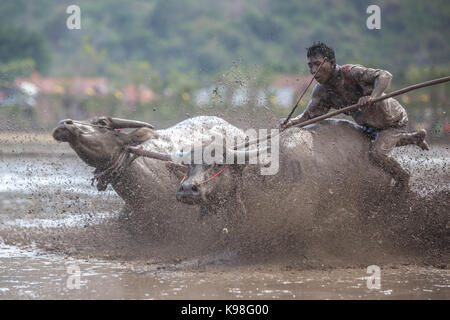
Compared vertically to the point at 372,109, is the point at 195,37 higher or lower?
higher

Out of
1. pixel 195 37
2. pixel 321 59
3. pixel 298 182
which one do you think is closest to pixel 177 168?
pixel 298 182

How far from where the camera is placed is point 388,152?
6410 millimetres

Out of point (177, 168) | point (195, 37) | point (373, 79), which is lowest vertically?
point (177, 168)

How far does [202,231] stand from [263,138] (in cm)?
110

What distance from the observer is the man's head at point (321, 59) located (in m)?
6.29

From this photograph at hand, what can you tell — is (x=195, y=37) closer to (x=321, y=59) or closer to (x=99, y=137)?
(x=99, y=137)

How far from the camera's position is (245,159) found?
5.85 metres

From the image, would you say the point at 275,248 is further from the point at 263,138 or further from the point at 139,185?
the point at 139,185

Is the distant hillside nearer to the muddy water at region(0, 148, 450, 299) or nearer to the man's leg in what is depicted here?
the man's leg

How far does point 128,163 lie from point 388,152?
248 cm

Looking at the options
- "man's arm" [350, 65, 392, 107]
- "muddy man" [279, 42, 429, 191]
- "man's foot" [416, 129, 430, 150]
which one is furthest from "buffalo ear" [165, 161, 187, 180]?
"man's foot" [416, 129, 430, 150]

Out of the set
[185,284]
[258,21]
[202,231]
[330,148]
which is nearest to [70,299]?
[185,284]

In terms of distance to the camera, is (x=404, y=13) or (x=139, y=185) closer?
(x=139, y=185)

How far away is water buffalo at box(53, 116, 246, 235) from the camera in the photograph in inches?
263
